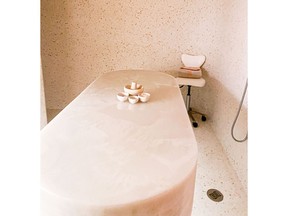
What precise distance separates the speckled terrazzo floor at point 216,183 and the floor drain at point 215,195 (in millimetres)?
27

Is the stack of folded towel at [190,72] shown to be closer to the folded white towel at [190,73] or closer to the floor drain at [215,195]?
the folded white towel at [190,73]

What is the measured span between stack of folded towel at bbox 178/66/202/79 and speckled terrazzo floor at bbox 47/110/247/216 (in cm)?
83

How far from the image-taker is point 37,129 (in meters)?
0.62

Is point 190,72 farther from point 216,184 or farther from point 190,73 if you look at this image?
point 216,184

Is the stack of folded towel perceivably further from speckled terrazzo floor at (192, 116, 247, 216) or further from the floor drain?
the floor drain

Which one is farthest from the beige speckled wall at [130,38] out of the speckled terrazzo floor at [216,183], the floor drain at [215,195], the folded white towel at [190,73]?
the floor drain at [215,195]

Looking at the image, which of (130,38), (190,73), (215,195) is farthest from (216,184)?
(130,38)

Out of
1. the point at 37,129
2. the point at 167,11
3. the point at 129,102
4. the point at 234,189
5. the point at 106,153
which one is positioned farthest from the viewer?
the point at 167,11

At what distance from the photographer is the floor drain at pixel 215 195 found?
2000 millimetres

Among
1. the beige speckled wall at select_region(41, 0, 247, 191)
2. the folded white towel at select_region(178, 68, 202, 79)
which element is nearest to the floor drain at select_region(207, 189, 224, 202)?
the beige speckled wall at select_region(41, 0, 247, 191)

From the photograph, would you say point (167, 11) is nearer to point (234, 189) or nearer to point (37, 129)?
point (234, 189)

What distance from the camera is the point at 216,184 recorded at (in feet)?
7.18
